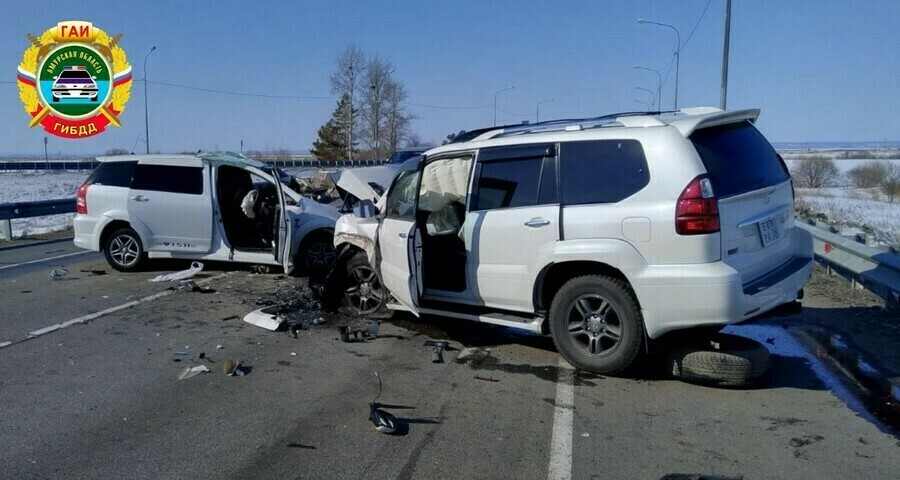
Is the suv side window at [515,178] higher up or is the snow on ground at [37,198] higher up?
the suv side window at [515,178]

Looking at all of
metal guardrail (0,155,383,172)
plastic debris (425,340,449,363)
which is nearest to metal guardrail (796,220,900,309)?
plastic debris (425,340,449,363)

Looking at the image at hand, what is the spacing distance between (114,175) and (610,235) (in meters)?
8.96

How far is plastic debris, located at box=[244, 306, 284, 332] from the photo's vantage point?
785cm

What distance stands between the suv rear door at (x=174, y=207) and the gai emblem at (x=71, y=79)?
16.9m

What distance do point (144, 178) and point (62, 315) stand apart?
11.7 feet

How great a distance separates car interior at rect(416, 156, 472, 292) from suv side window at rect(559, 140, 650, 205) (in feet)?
3.74

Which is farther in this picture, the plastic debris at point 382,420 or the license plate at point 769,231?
the license plate at point 769,231

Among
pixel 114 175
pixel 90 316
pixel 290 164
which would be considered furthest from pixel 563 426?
pixel 290 164

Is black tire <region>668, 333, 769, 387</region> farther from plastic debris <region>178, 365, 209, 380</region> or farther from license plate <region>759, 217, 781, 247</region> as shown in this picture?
plastic debris <region>178, 365, 209, 380</region>

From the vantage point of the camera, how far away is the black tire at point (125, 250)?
37.6 ft

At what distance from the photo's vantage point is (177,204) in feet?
36.9

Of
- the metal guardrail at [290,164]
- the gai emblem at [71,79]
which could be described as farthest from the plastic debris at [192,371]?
the metal guardrail at [290,164]

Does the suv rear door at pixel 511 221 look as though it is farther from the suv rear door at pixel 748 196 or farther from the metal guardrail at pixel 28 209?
the metal guardrail at pixel 28 209

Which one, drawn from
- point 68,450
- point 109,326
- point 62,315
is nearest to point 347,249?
point 109,326
